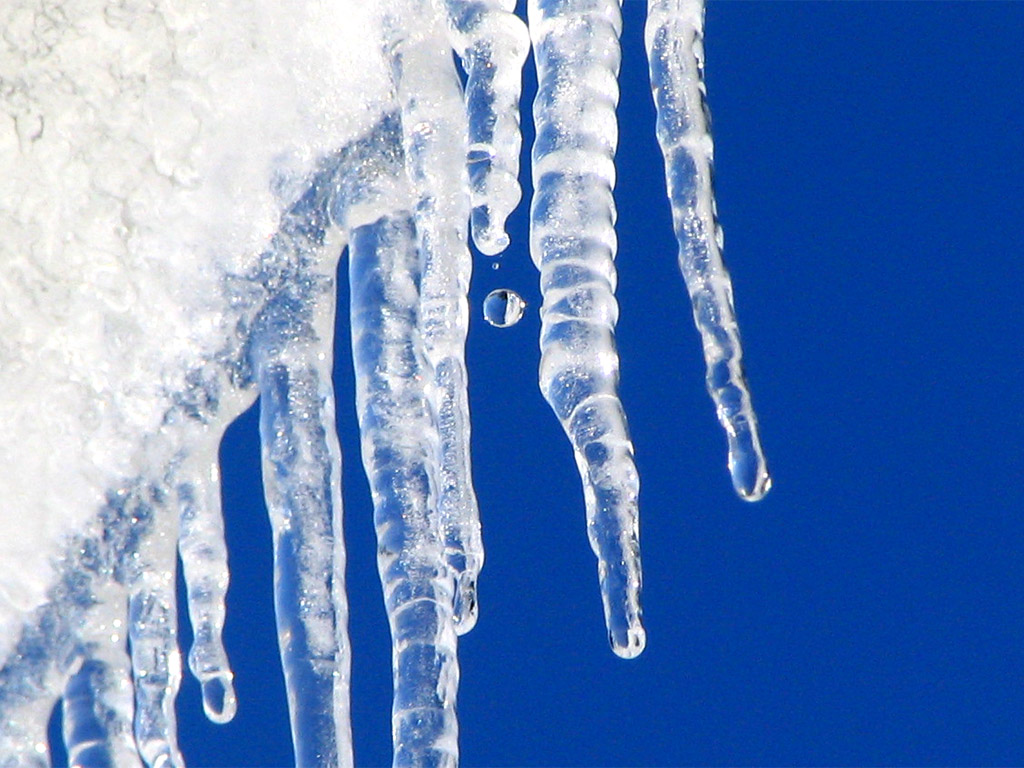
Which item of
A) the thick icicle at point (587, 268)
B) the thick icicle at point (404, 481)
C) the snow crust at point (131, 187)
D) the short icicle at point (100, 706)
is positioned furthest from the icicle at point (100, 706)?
the thick icicle at point (587, 268)

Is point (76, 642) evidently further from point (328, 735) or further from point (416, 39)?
point (416, 39)

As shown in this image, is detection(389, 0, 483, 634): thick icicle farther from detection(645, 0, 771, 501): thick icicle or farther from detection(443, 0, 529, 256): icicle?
detection(645, 0, 771, 501): thick icicle

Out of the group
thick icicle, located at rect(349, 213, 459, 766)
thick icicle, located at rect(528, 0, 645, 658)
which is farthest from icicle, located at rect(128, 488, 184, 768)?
thick icicle, located at rect(528, 0, 645, 658)

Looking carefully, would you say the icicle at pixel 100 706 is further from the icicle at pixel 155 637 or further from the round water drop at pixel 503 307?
the round water drop at pixel 503 307

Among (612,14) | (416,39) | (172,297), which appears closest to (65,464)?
(172,297)

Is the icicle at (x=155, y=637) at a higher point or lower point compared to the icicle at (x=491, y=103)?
lower

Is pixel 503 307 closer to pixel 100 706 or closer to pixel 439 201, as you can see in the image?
pixel 439 201
